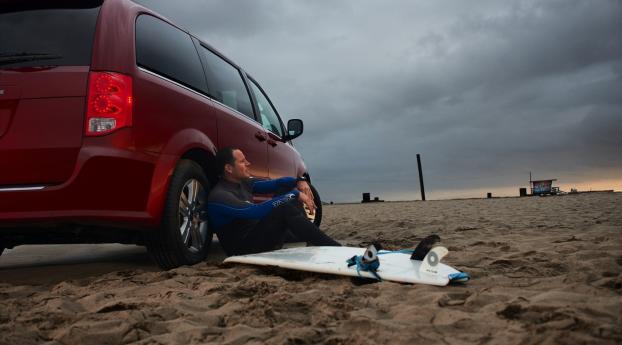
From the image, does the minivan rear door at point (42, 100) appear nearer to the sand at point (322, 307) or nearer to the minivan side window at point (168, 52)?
the minivan side window at point (168, 52)

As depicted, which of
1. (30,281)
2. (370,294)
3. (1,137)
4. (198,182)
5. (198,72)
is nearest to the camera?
(370,294)

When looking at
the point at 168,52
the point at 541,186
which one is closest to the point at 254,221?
the point at 168,52

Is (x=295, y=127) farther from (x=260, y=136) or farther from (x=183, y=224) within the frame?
(x=183, y=224)

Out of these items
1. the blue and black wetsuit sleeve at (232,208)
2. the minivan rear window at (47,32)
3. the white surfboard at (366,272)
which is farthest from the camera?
the blue and black wetsuit sleeve at (232,208)

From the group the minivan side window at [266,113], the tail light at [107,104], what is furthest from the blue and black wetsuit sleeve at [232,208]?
the minivan side window at [266,113]

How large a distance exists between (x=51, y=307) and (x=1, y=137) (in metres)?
1.14

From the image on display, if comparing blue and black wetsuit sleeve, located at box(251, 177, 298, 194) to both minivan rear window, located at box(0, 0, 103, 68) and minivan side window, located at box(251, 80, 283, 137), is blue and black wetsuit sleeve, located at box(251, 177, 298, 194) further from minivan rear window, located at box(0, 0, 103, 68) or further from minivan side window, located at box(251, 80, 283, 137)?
minivan rear window, located at box(0, 0, 103, 68)

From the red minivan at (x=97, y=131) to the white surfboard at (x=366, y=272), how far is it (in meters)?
0.69

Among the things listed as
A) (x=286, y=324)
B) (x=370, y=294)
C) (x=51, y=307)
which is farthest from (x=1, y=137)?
(x=370, y=294)

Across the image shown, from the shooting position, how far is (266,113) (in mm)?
5809

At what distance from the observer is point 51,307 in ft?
7.92

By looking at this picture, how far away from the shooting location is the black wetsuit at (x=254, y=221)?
386 centimetres

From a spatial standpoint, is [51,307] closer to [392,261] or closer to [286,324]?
[286,324]

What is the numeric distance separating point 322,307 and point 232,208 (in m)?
1.70
